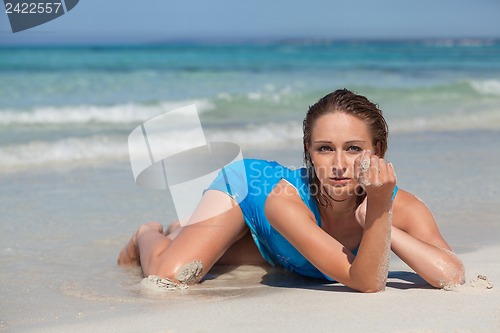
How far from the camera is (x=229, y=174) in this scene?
14.4 ft

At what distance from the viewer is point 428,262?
3623 mm

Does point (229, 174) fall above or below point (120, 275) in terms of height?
above

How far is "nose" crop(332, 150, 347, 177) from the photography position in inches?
143

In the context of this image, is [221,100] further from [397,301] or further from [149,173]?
[397,301]

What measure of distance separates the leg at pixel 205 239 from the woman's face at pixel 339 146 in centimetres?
70

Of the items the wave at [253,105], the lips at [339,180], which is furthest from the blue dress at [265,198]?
the wave at [253,105]

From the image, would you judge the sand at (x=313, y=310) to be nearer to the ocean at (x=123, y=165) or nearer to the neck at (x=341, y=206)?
the ocean at (x=123, y=165)

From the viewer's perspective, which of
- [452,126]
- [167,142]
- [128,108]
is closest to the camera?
[167,142]

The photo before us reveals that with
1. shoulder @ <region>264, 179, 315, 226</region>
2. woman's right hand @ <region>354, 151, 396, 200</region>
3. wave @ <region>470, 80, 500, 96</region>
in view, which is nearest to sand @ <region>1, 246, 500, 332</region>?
shoulder @ <region>264, 179, 315, 226</region>

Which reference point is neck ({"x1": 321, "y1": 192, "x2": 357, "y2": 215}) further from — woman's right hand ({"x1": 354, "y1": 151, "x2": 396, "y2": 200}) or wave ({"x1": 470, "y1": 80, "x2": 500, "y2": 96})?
wave ({"x1": 470, "y1": 80, "x2": 500, "y2": 96})

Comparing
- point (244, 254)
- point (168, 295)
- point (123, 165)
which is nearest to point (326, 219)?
point (244, 254)

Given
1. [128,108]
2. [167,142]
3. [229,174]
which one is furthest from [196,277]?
[128,108]

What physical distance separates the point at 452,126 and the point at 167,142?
14.9 ft

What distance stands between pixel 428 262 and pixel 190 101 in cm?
1326
